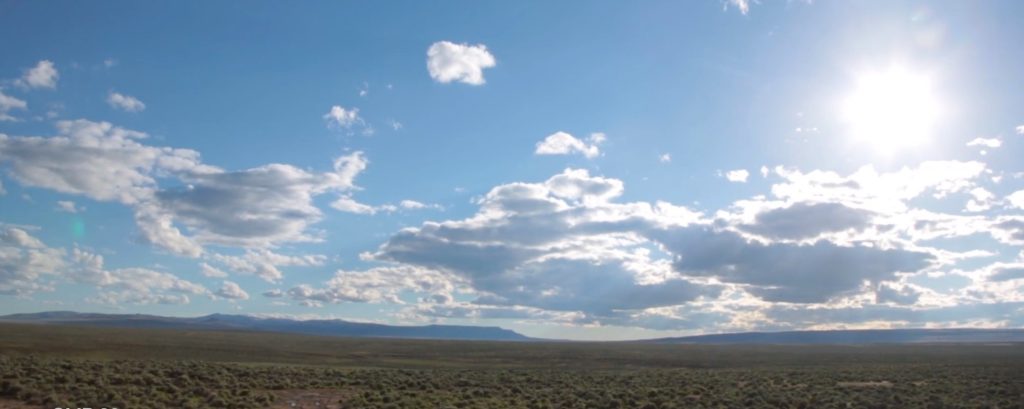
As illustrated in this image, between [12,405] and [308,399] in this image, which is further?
[308,399]

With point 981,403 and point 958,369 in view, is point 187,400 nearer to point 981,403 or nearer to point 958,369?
point 981,403

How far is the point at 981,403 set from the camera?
2933 centimetres

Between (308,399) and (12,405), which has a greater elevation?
(12,405)

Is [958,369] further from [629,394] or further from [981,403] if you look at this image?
[629,394]

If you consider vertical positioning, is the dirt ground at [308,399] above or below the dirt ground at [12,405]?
below

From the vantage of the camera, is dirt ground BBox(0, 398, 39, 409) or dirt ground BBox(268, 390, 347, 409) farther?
dirt ground BBox(268, 390, 347, 409)

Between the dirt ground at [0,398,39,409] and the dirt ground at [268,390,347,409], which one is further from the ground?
the dirt ground at [0,398,39,409]

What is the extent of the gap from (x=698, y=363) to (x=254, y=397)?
5295cm

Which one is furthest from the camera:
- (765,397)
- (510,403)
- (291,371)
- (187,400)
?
(291,371)

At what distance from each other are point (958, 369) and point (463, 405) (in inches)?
1545

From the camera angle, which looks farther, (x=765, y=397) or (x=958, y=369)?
(x=958, y=369)

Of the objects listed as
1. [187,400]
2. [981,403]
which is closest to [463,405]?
[187,400]

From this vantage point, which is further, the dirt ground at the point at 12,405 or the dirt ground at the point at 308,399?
the dirt ground at the point at 308,399

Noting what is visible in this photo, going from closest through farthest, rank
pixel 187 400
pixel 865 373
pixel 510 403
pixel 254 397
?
pixel 187 400 → pixel 254 397 → pixel 510 403 → pixel 865 373
